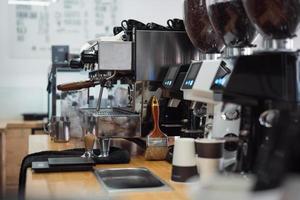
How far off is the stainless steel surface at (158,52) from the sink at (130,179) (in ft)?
1.54

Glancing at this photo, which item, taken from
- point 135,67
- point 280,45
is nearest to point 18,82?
point 135,67

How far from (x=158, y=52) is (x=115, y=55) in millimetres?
197

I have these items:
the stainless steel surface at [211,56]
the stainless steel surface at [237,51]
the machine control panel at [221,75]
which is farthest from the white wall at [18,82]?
the machine control panel at [221,75]

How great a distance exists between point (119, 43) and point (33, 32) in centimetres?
262

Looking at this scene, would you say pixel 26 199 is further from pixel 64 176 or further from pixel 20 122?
pixel 20 122

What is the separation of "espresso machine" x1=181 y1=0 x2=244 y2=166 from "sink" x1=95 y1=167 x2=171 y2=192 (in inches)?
8.9

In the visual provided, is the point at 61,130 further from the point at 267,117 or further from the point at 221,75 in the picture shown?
the point at 267,117

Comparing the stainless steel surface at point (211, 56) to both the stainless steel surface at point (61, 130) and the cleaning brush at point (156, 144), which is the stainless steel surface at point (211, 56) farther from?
the stainless steel surface at point (61, 130)

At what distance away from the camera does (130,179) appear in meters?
1.61

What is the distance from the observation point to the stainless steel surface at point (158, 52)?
1.96 meters

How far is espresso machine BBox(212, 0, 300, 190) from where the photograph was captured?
993mm

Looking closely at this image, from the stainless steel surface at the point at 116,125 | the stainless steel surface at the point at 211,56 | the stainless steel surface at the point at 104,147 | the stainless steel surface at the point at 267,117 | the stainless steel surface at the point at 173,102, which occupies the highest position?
the stainless steel surface at the point at 211,56

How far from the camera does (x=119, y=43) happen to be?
1907 mm

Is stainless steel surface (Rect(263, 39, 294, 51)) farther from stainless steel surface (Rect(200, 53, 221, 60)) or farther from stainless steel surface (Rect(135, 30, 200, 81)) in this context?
stainless steel surface (Rect(135, 30, 200, 81))
